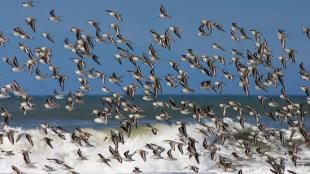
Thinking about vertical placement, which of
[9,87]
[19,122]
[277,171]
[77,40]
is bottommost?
[277,171]

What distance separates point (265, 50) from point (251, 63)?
72 cm

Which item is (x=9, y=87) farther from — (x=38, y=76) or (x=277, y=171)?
(x=277, y=171)

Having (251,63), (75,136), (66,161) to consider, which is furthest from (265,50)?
(66,161)

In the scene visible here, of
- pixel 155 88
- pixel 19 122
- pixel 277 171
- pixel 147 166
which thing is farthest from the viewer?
pixel 19 122

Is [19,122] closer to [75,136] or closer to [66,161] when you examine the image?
[66,161]

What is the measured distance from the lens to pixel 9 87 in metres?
28.9

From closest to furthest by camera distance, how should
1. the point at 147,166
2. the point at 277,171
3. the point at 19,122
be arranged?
the point at 277,171 → the point at 147,166 → the point at 19,122

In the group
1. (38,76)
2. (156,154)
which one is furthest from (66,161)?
(156,154)

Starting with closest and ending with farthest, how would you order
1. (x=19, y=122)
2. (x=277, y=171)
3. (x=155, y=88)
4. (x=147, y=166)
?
(x=277, y=171), (x=155, y=88), (x=147, y=166), (x=19, y=122)

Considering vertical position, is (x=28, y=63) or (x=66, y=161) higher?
(x=28, y=63)

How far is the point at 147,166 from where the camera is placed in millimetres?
33688

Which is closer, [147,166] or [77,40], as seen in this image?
[77,40]

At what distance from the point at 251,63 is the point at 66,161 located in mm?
11302

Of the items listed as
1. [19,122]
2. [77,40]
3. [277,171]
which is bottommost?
[277,171]
